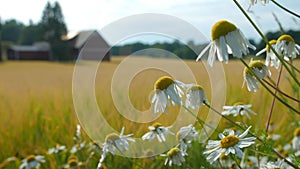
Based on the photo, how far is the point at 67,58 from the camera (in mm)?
23781

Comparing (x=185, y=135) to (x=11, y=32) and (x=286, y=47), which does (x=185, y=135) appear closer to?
(x=286, y=47)

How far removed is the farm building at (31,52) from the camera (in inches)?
1008

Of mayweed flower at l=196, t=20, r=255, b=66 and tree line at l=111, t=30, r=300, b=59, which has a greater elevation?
mayweed flower at l=196, t=20, r=255, b=66

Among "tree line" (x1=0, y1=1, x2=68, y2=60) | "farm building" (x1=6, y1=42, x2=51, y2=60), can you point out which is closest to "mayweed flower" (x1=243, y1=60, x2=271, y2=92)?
"tree line" (x1=0, y1=1, x2=68, y2=60)

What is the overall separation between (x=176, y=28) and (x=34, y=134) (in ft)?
4.82

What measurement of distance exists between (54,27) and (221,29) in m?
26.6

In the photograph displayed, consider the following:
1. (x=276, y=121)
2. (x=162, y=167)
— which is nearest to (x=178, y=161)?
(x=162, y=167)

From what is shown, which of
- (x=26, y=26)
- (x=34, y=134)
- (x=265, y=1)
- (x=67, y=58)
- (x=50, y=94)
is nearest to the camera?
(x=265, y=1)

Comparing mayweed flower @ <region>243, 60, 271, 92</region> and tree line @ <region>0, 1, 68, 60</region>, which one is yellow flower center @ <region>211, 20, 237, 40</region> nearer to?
mayweed flower @ <region>243, 60, 271, 92</region>

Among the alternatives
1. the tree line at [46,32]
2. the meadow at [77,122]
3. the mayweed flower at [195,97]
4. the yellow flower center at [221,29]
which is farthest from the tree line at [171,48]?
the tree line at [46,32]

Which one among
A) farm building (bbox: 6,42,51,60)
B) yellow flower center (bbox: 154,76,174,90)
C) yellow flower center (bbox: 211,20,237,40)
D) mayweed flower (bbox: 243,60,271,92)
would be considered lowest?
farm building (bbox: 6,42,51,60)

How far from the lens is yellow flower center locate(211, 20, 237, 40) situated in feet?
1.98

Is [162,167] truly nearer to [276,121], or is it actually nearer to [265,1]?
[276,121]

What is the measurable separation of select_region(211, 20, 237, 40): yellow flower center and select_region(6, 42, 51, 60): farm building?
25756 millimetres
